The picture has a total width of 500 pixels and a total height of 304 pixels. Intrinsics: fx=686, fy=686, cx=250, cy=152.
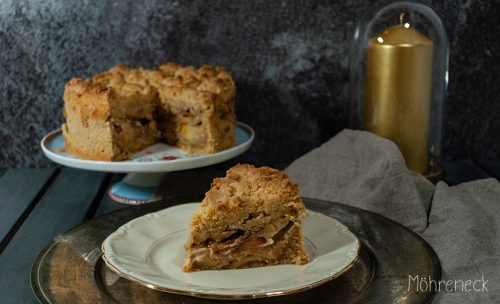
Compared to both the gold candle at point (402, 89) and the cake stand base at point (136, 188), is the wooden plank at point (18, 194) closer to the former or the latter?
the cake stand base at point (136, 188)

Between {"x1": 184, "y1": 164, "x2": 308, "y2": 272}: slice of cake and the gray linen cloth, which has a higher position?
{"x1": 184, "y1": 164, "x2": 308, "y2": 272}: slice of cake

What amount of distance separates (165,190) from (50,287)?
0.60 metres

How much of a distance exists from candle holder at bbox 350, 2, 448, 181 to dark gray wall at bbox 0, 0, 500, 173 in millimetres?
97

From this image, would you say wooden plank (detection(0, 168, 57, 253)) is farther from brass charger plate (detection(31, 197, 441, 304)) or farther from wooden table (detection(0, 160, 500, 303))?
brass charger plate (detection(31, 197, 441, 304))

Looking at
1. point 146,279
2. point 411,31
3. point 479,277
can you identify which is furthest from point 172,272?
point 411,31

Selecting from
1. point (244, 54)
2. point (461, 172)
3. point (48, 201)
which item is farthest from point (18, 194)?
point (461, 172)

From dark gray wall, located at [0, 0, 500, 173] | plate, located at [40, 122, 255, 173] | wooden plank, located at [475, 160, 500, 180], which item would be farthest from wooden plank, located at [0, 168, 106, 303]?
wooden plank, located at [475, 160, 500, 180]

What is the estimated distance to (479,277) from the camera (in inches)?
42.8

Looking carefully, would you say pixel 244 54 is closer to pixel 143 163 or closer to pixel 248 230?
pixel 143 163

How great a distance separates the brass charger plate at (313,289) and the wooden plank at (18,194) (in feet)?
0.72

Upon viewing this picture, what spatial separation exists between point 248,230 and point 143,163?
0.44m

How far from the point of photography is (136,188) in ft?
5.38

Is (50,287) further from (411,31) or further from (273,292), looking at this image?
(411,31)

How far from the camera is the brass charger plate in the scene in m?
1.01
